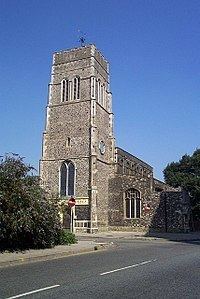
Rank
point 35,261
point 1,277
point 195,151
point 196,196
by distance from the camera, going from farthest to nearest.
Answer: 1. point 195,151
2. point 196,196
3. point 35,261
4. point 1,277

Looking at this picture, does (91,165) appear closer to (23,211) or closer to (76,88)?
(76,88)

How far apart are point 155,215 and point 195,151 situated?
24.5 m

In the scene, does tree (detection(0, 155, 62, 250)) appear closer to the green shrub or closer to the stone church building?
the green shrub

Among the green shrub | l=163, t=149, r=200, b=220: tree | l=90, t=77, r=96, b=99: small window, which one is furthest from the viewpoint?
l=163, t=149, r=200, b=220: tree

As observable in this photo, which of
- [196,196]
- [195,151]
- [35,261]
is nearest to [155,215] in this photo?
[196,196]

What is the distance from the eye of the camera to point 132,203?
4222cm

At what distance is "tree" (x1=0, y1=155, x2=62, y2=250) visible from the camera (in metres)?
15.2

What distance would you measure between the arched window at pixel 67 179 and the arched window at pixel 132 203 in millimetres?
6497

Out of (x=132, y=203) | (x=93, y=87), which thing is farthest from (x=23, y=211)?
(x=93, y=87)

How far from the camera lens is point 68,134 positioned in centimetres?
4312

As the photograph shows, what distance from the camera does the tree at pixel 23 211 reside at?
598 inches

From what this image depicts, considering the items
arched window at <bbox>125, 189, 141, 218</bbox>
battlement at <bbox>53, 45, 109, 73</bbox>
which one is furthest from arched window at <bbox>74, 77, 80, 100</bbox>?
arched window at <bbox>125, 189, 141, 218</bbox>

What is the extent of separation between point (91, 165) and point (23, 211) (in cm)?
2494

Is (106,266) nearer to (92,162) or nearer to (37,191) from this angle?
(37,191)
